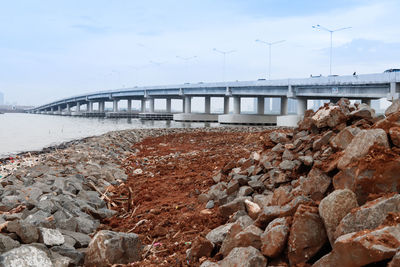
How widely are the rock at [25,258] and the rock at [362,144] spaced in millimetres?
4766

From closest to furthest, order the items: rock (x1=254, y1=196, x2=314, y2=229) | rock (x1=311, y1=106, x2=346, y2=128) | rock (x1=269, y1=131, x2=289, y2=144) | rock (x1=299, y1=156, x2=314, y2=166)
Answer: rock (x1=254, y1=196, x2=314, y2=229) → rock (x1=299, y1=156, x2=314, y2=166) → rock (x1=311, y1=106, x2=346, y2=128) → rock (x1=269, y1=131, x2=289, y2=144)

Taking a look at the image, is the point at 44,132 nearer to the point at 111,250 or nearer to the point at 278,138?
the point at 278,138

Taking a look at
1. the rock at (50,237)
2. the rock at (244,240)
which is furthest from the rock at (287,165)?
the rock at (50,237)

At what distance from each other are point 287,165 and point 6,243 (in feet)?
18.5

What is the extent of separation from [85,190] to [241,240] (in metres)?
7.01

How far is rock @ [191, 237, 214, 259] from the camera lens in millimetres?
5617

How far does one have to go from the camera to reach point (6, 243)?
578cm

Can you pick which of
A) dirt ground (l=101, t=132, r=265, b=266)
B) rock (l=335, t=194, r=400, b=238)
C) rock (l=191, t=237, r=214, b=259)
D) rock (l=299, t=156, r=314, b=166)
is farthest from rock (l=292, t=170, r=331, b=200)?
dirt ground (l=101, t=132, r=265, b=266)

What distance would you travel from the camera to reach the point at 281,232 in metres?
4.82

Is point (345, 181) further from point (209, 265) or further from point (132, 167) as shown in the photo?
point (132, 167)

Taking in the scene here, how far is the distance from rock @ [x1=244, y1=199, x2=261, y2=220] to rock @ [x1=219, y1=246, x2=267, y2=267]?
1449 mm

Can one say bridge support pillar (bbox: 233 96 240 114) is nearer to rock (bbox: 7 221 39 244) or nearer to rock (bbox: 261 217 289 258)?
rock (bbox: 7 221 39 244)

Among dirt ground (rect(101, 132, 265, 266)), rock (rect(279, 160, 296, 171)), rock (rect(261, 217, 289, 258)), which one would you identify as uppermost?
rock (rect(279, 160, 296, 171))

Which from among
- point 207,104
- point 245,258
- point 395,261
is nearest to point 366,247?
point 395,261
